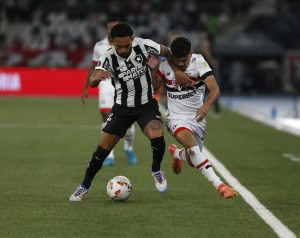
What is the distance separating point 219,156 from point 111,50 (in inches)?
227

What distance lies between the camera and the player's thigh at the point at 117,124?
33.1ft

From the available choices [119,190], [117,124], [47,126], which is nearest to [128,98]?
[117,124]

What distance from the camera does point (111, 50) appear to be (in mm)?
9938

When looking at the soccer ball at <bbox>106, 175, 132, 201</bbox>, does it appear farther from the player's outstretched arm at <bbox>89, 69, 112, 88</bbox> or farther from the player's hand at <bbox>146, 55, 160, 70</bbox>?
the player's hand at <bbox>146, 55, 160, 70</bbox>

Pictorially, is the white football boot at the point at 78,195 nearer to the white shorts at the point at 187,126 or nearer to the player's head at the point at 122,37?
the white shorts at the point at 187,126

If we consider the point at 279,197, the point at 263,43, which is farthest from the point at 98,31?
the point at 279,197

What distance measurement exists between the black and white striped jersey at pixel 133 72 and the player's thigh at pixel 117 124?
5.9 inches

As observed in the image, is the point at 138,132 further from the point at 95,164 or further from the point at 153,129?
the point at 95,164

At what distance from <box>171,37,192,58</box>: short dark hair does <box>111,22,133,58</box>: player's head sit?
1.64ft

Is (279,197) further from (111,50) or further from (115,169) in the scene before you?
(115,169)

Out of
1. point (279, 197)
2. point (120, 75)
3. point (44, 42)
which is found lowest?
point (44, 42)

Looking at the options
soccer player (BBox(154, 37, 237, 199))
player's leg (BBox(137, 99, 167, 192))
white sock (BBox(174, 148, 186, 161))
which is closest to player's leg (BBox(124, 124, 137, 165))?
white sock (BBox(174, 148, 186, 161))

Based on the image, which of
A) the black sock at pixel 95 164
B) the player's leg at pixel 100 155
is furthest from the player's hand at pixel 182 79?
the black sock at pixel 95 164

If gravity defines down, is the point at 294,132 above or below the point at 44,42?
above
